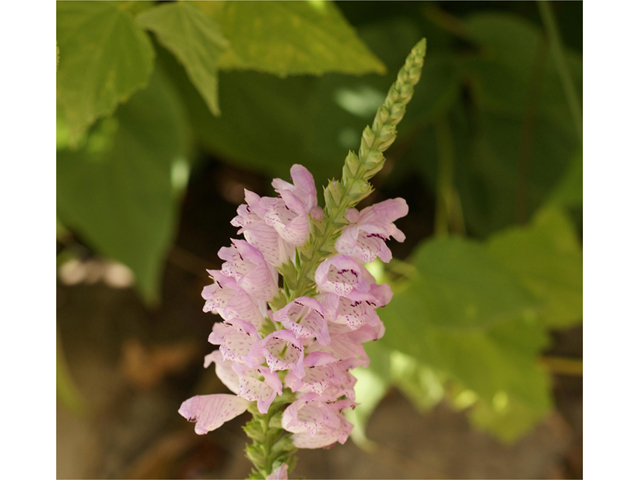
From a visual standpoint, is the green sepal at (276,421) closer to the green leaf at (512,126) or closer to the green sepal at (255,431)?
the green sepal at (255,431)

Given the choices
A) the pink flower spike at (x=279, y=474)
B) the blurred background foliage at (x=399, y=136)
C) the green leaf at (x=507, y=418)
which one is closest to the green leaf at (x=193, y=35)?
the blurred background foliage at (x=399, y=136)

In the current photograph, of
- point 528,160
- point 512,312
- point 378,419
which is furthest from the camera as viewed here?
point 378,419

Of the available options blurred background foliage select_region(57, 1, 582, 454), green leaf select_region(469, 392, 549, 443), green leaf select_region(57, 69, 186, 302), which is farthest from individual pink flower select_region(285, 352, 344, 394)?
green leaf select_region(469, 392, 549, 443)

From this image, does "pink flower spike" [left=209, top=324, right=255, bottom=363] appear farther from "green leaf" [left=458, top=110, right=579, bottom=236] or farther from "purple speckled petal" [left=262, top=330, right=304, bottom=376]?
"green leaf" [left=458, top=110, right=579, bottom=236]

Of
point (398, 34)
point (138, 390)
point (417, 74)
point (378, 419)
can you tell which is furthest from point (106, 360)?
point (417, 74)

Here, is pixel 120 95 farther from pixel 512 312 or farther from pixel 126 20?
pixel 512 312

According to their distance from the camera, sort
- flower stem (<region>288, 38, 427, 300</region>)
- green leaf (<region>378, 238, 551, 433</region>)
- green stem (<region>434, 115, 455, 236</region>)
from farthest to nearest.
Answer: green stem (<region>434, 115, 455, 236</region>)
green leaf (<region>378, 238, 551, 433</region>)
flower stem (<region>288, 38, 427, 300</region>)

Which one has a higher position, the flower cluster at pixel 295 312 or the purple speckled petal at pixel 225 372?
the flower cluster at pixel 295 312
